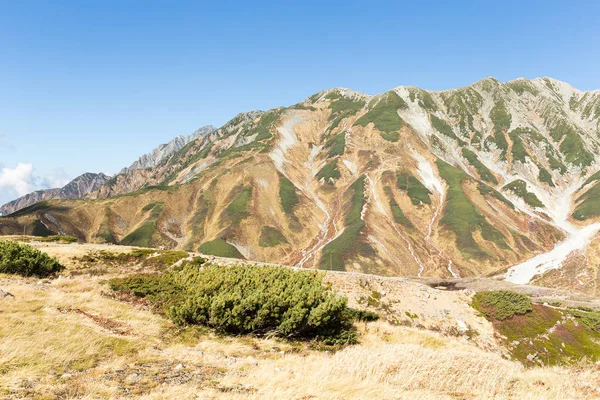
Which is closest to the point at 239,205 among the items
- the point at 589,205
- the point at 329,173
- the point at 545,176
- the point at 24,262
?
the point at 329,173

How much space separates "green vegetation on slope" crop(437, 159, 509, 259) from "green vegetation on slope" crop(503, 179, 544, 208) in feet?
117

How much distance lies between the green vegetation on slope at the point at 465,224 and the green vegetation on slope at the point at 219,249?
3196 inches

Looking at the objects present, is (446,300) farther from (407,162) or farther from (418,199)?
(407,162)

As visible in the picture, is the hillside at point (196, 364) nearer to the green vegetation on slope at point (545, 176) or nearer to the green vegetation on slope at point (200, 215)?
the green vegetation on slope at point (200, 215)

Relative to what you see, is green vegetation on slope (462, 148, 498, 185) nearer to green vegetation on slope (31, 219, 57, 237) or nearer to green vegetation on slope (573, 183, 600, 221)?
green vegetation on slope (573, 183, 600, 221)

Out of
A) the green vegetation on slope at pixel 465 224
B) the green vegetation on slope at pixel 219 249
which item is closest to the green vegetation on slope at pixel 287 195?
the green vegetation on slope at pixel 219 249

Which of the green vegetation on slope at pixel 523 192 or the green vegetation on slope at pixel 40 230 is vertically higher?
the green vegetation on slope at pixel 40 230

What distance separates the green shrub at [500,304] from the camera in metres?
37.1

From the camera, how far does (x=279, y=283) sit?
2170 cm

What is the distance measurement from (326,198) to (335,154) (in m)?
36.2

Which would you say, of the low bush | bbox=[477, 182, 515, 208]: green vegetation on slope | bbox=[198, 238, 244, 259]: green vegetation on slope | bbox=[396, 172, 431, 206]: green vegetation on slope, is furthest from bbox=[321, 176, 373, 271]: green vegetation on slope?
the low bush

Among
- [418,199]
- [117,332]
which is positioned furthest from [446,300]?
[418,199]

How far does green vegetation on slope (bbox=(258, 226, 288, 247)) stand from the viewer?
398 feet

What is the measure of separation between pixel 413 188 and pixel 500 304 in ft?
389
